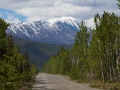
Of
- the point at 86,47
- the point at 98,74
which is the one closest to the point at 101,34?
the point at 98,74

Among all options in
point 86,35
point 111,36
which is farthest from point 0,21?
point 86,35

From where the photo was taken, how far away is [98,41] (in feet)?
170

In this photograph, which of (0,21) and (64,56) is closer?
(0,21)

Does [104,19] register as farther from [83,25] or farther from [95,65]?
[83,25]

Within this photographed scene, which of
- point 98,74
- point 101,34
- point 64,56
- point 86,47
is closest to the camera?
point 101,34

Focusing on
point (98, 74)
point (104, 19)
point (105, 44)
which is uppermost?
point (104, 19)

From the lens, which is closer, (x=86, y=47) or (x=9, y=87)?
(x=9, y=87)

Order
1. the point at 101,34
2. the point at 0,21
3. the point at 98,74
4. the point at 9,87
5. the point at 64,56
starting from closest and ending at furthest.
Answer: the point at 9,87, the point at 0,21, the point at 101,34, the point at 98,74, the point at 64,56

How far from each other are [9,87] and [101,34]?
34487 mm

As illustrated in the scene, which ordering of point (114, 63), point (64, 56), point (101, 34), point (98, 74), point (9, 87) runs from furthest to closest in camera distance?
point (64, 56) < point (98, 74) < point (114, 63) < point (101, 34) < point (9, 87)

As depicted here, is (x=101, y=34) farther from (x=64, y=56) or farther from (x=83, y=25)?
(x=64, y=56)

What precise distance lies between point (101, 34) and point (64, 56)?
59634mm

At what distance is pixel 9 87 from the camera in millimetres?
19625

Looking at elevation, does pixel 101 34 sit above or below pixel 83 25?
below
